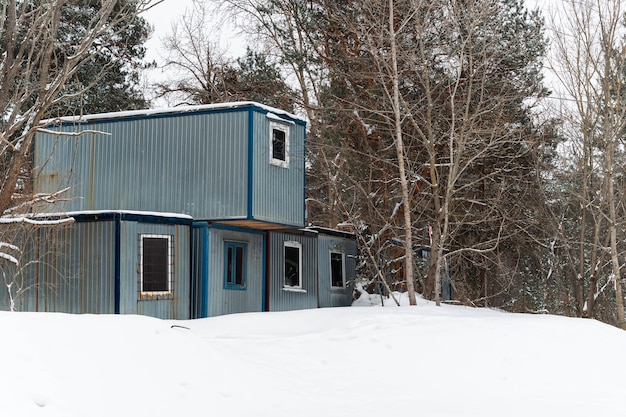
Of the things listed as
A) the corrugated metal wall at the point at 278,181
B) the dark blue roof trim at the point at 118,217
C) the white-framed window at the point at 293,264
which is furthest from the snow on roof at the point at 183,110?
the white-framed window at the point at 293,264

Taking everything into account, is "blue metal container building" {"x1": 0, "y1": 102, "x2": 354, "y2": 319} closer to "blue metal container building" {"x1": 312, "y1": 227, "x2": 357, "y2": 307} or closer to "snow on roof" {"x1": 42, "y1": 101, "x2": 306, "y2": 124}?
"snow on roof" {"x1": 42, "y1": 101, "x2": 306, "y2": 124}

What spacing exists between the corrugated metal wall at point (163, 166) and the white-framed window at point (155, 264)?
1.53 m

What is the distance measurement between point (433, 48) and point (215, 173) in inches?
306

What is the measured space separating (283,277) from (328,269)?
2.50 m

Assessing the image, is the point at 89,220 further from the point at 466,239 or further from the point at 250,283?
the point at 466,239

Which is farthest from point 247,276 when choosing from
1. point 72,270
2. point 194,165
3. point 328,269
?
point 72,270

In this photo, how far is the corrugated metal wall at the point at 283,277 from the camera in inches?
868

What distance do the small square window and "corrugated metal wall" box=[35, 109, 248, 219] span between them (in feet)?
3.97

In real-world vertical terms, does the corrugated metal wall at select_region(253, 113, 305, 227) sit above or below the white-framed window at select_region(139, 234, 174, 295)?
above

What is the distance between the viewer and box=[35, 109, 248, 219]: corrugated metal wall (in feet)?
64.8

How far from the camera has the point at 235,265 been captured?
20750mm

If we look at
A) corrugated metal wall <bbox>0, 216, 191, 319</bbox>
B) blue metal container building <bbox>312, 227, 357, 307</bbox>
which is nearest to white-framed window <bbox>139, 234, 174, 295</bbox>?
corrugated metal wall <bbox>0, 216, 191, 319</bbox>

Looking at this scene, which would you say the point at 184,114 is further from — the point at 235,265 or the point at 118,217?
the point at 235,265

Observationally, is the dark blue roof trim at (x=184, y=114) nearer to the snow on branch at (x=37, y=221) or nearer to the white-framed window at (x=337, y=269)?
the snow on branch at (x=37, y=221)
